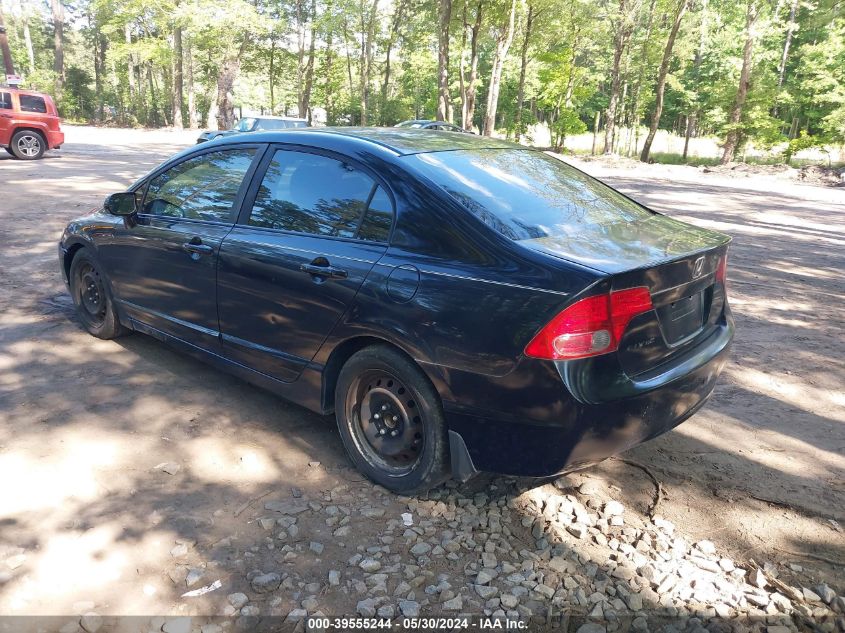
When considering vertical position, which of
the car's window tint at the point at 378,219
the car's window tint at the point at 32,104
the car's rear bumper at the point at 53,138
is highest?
the car's window tint at the point at 32,104

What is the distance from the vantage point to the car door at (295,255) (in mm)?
3172

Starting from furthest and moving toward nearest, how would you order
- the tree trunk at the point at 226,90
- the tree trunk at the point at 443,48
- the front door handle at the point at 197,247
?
the tree trunk at the point at 226,90 < the tree trunk at the point at 443,48 < the front door handle at the point at 197,247

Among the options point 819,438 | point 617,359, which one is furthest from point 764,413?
point 617,359

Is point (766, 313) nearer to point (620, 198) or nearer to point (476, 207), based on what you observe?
point (620, 198)

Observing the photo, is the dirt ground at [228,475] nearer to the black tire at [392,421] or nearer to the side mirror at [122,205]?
the black tire at [392,421]

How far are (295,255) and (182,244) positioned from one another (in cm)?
108

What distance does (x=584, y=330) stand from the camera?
2.52 m

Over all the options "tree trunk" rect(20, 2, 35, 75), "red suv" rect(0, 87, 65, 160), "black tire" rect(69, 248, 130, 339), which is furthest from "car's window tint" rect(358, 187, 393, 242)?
"tree trunk" rect(20, 2, 35, 75)

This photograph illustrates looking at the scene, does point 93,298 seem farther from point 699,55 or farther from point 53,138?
point 699,55

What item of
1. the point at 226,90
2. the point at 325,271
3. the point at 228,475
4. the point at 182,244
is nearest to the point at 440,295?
the point at 325,271

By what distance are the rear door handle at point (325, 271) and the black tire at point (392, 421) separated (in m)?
0.39

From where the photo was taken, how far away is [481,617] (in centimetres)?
243

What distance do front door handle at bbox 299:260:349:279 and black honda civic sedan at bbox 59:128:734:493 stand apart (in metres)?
0.01

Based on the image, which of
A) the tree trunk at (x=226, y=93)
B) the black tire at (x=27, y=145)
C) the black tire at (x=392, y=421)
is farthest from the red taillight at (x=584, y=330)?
the tree trunk at (x=226, y=93)
